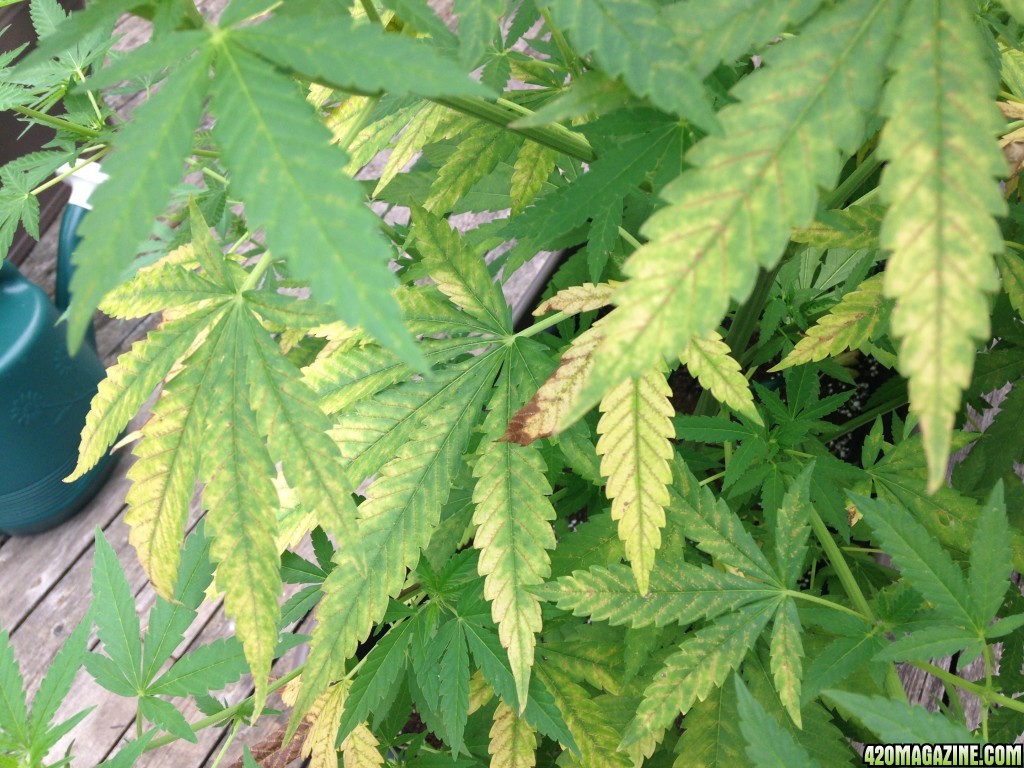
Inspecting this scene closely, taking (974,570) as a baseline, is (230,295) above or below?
above

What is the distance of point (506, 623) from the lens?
0.50 metres

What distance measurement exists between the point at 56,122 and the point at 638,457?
2.04ft

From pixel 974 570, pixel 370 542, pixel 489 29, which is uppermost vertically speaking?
pixel 489 29

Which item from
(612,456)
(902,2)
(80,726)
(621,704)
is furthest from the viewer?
(80,726)

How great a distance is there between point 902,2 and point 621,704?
53 cm

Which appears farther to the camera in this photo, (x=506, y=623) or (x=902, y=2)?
(x=506, y=623)

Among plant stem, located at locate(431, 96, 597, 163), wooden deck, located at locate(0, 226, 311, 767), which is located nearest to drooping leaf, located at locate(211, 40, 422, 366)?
plant stem, located at locate(431, 96, 597, 163)

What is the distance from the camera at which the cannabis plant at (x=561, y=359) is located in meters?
0.28

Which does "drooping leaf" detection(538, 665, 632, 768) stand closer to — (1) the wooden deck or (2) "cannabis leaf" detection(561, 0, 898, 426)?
(2) "cannabis leaf" detection(561, 0, 898, 426)

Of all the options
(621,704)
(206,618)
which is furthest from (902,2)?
(206,618)

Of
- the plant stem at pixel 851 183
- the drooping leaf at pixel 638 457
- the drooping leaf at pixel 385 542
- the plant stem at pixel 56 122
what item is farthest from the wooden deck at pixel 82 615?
the plant stem at pixel 851 183

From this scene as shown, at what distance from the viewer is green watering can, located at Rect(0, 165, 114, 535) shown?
1378 millimetres

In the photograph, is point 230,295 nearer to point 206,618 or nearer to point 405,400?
point 405,400

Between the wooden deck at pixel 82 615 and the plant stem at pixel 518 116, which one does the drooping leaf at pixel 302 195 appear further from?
the wooden deck at pixel 82 615
